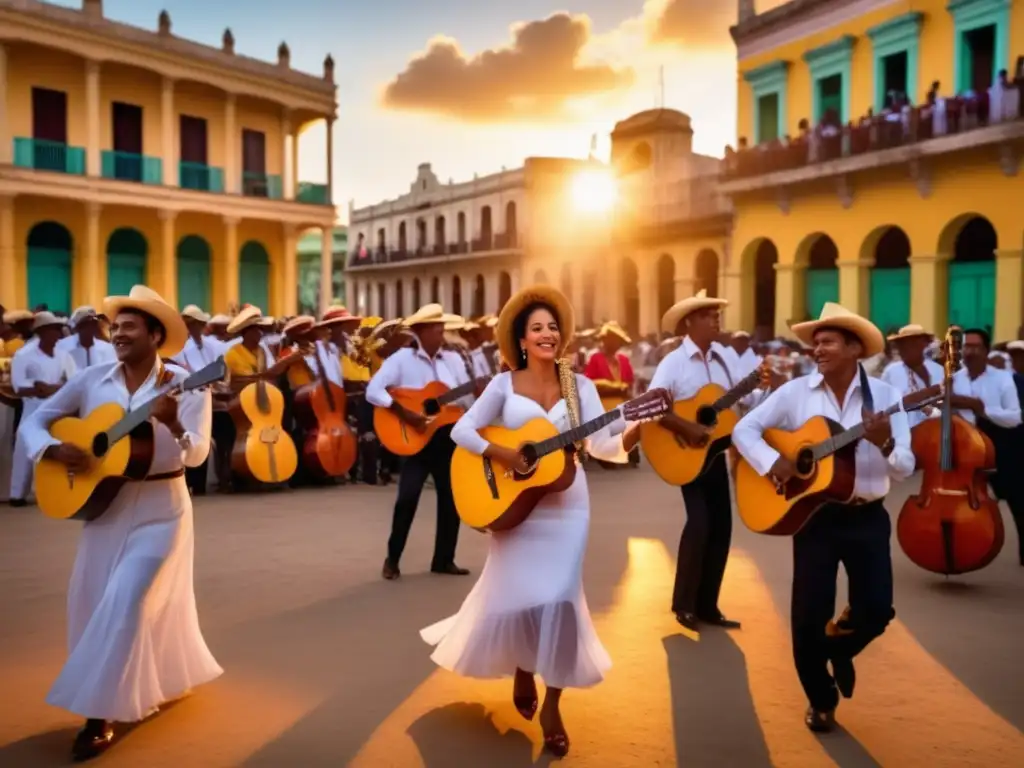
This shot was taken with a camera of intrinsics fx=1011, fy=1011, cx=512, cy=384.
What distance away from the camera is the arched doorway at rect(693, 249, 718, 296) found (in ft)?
92.8

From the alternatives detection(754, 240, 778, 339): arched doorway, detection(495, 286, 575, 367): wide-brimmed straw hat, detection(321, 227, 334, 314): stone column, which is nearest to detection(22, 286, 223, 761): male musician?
detection(495, 286, 575, 367): wide-brimmed straw hat

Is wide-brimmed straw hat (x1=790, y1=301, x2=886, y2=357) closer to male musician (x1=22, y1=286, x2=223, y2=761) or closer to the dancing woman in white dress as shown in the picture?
the dancing woman in white dress

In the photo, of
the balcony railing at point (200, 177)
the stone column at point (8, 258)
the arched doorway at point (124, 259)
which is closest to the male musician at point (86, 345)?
the stone column at point (8, 258)

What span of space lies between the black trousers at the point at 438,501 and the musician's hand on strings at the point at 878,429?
350cm

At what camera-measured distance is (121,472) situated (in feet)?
13.2

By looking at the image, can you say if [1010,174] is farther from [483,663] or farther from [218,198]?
[218,198]

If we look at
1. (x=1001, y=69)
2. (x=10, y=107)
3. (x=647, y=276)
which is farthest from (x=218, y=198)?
(x=1001, y=69)

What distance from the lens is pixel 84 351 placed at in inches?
407

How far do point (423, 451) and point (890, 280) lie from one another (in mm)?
16256

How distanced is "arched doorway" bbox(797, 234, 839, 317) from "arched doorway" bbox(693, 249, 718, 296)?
5.42 m

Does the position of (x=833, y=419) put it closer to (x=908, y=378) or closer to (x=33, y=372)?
(x=908, y=378)

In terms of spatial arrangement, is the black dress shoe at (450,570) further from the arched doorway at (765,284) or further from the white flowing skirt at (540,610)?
the arched doorway at (765,284)

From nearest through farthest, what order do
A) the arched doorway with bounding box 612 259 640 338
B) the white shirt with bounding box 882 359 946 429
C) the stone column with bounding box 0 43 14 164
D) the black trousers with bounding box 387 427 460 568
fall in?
the black trousers with bounding box 387 427 460 568, the white shirt with bounding box 882 359 946 429, the stone column with bounding box 0 43 14 164, the arched doorway with bounding box 612 259 640 338

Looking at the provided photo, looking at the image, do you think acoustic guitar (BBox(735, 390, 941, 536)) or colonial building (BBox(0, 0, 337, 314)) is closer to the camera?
acoustic guitar (BBox(735, 390, 941, 536))
